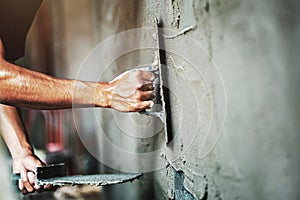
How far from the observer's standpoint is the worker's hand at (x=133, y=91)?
862mm

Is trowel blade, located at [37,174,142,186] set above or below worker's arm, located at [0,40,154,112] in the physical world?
below

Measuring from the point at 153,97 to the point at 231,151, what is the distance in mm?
318

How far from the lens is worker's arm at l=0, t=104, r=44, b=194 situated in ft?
3.60

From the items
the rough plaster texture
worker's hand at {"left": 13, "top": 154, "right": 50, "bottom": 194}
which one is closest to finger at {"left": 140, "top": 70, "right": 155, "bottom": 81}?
the rough plaster texture

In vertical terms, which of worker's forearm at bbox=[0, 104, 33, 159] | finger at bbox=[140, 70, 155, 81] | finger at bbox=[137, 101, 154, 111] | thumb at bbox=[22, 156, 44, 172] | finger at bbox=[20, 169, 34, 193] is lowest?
finger at bbox=[20, 169, 34, 193]

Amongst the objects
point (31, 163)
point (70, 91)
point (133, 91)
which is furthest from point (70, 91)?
point (31, 163)

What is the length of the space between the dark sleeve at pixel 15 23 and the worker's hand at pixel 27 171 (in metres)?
0.29

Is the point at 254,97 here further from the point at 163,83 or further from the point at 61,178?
the point at 61,178

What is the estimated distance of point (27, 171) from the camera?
1099 millimetres

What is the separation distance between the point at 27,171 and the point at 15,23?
0.42 m

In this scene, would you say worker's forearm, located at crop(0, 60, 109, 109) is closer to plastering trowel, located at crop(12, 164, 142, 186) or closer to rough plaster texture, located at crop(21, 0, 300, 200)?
plastering trowel, located at crop(12, 164, 142, 186)

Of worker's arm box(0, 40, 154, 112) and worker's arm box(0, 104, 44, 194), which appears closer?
worker's arm box(0, 40, 154, 112)

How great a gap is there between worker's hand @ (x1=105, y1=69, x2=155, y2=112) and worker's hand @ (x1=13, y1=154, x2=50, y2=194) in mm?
338

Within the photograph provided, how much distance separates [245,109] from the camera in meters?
0.57
